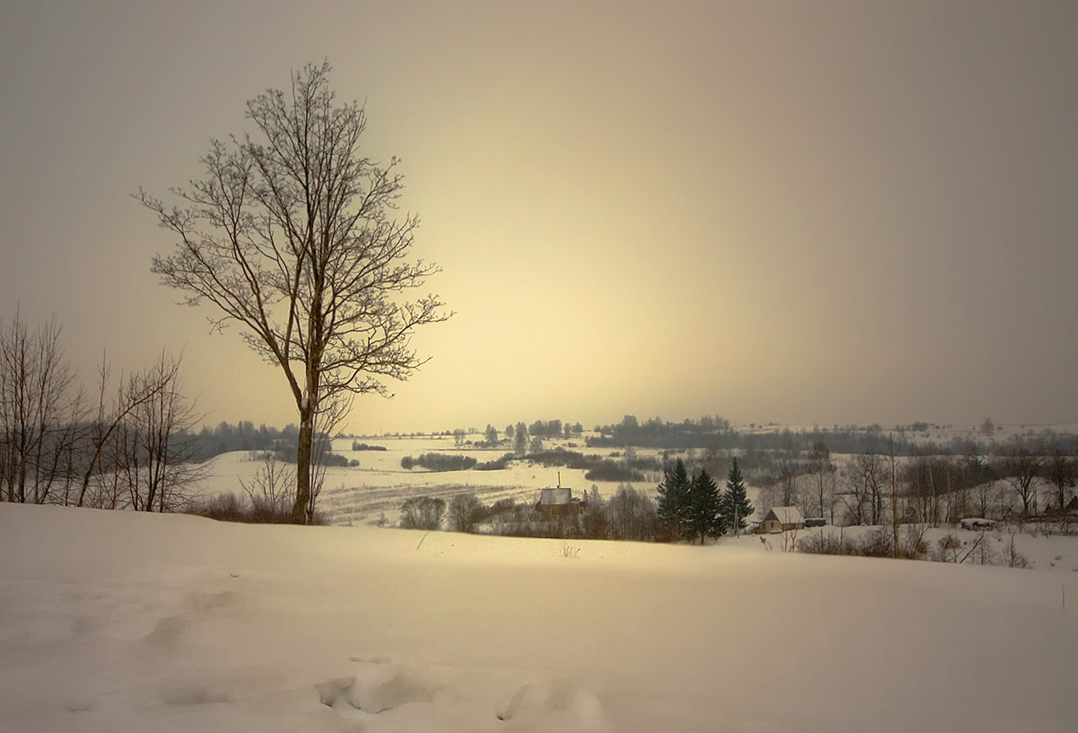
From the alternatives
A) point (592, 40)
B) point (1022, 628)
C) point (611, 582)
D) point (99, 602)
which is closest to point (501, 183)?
point (592, 40)

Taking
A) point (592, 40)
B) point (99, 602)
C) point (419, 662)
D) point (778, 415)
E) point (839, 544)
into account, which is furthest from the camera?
point (778, 415)

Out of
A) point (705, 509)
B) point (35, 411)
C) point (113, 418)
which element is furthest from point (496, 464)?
point (35, 411)

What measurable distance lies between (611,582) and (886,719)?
1.16m

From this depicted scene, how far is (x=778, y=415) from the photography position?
4.93 m

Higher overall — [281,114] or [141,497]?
[281,114]

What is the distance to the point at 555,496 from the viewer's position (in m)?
4.79

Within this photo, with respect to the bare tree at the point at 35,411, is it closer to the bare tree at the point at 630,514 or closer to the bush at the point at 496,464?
the bush at the point at 496,464

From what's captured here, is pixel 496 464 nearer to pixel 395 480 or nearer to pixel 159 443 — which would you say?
pixel 395 480

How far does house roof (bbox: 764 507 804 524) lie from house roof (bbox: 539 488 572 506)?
1.48 meters

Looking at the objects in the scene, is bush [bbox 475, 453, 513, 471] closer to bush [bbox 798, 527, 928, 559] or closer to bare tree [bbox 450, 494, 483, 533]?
bare tree [bbox 450, 494, 483, 533]

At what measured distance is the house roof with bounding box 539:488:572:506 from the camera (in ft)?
15.5

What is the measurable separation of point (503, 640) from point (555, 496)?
2.78 meters

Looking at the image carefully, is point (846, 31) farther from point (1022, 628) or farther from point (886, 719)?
point (886, 719)

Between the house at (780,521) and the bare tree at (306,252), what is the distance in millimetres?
2963
